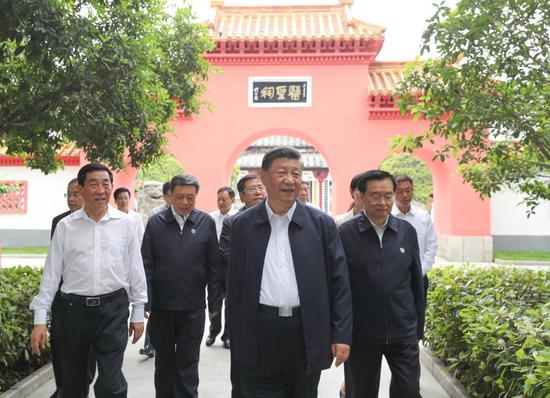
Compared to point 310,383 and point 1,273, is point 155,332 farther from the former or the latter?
point 1,273

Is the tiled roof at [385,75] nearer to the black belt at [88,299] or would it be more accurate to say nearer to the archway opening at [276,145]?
the archway opening at [276,145]

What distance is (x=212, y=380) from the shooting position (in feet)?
16.0

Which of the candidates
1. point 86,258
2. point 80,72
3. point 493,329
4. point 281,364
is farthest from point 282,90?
point 281,364

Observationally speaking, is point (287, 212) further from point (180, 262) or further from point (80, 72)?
point (80, 72)

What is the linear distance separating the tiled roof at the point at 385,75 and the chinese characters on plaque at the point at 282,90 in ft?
5.80

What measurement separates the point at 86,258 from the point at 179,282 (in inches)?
37.2

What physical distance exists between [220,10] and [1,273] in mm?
11764

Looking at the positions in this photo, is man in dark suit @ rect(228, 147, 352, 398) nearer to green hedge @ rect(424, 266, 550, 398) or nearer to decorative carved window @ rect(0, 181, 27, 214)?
green hedge @ rect(424, 266, 550, 398)

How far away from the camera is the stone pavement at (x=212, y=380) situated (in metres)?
4.53

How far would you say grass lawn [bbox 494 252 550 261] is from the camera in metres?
14.2

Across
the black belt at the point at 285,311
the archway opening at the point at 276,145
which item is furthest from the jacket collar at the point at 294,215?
the archway opening at the point at 276,145

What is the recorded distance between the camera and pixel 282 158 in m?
2.79

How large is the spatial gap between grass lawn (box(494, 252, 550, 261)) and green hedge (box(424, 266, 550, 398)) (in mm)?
8850

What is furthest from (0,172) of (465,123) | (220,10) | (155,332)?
(465,123)
